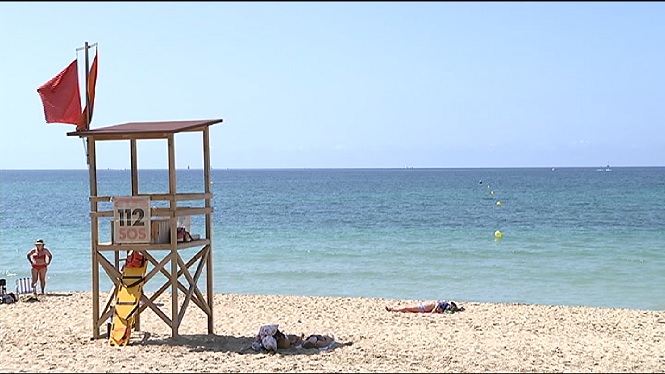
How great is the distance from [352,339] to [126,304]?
2912 millimetres

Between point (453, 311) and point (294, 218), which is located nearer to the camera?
point (453, 311)

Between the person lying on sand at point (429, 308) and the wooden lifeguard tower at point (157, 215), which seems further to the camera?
the person lying on sand at point (429, 308)

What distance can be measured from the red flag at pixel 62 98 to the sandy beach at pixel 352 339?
9.38 feet

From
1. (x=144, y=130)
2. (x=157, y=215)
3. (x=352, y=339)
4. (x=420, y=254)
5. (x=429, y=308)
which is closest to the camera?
(x=144, y=130)

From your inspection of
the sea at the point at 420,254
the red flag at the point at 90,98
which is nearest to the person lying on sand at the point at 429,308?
the sea at the point at 420,254

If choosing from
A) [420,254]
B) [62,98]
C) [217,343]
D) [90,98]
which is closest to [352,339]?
[217,343]

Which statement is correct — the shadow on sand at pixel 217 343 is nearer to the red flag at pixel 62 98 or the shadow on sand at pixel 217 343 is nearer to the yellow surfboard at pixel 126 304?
the yellow surfboard at pixel 126 304

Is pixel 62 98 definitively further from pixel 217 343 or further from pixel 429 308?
pixel 429 308

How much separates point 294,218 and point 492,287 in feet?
90.6

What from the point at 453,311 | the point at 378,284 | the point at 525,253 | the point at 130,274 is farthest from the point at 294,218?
the point at 130,274

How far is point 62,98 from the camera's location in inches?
424

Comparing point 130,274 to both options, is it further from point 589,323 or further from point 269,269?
point 269,269

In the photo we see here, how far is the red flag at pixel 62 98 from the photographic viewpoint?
1074 centimetres

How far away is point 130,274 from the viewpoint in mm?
10719
